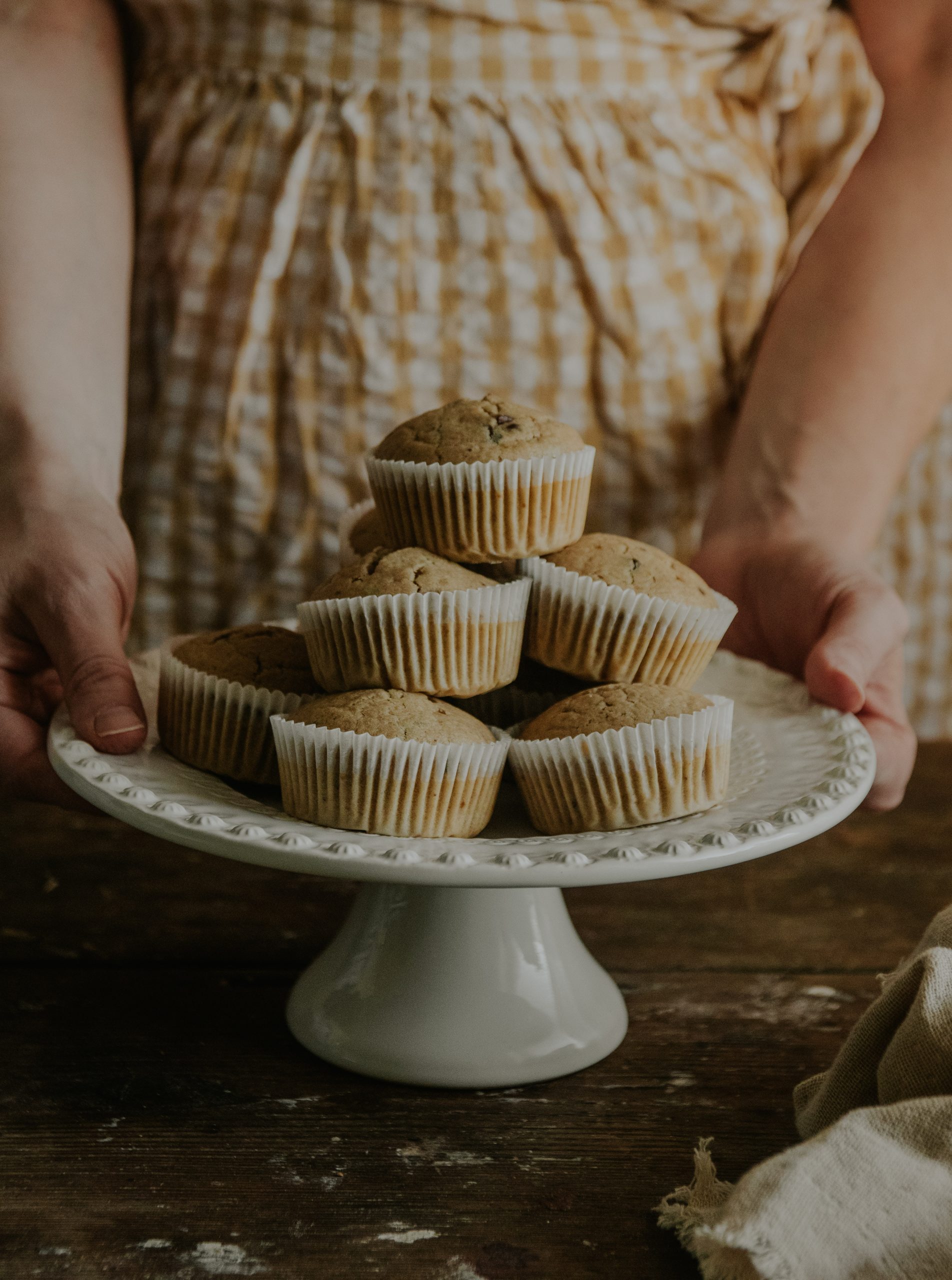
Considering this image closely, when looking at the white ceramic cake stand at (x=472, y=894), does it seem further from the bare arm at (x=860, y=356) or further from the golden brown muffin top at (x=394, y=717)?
the bare arm at (x=860, y=356)

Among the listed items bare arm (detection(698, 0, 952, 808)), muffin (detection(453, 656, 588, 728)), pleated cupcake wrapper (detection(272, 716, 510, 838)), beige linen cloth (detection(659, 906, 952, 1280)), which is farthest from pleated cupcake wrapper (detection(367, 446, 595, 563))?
beige linen cloth (detection(659, 906, 952, 1280))

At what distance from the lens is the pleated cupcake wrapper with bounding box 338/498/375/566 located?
4.60 ft

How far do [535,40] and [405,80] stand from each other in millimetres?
170

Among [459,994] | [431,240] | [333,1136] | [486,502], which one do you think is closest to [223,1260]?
[333,1136]

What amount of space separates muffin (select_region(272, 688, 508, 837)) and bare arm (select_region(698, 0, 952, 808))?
601 millimetres

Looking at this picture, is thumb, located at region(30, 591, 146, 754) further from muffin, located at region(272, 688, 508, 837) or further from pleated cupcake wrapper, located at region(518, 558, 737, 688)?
pleated cupcake wrapper, located at region(518, 558, 737, 688)

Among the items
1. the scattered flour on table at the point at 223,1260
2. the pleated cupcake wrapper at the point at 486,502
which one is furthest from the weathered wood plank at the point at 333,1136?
the pleated cupcake wrapper at the point at 486,502

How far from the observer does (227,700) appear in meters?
1.14

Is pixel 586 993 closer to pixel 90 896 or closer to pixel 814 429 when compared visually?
pixel 90 896

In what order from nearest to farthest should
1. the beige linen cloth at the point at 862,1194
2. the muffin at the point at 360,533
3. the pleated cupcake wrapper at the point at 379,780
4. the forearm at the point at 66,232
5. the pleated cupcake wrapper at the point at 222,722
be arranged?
the beige linen cloth at the point at 862,1194 → the pleated cupcake wrapper at the point at 379,780 → the pleated cupcake wrapper at the point at 222,722 → the muffin at the point at 360,533 → the forearm at the point at 66,232

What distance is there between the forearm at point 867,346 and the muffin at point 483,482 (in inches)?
17.8

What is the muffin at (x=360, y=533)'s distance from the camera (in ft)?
4.41

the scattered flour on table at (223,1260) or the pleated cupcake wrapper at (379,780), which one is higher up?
the pleated cupcake wrapper at (379,780)

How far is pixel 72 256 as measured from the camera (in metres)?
1.61
